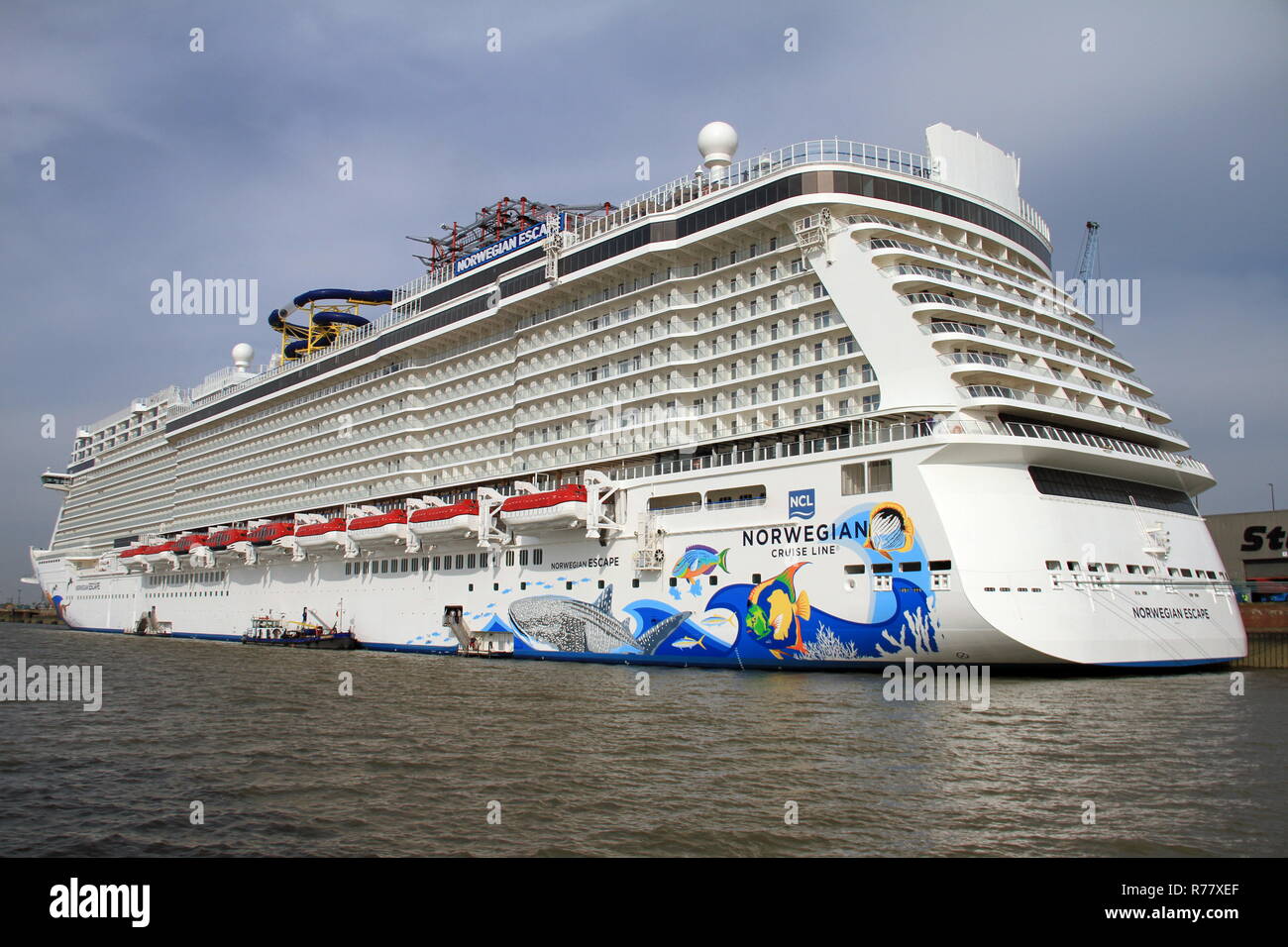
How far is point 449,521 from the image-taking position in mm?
41562

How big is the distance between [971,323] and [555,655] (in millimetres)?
20296

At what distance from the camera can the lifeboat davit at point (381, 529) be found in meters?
45.9

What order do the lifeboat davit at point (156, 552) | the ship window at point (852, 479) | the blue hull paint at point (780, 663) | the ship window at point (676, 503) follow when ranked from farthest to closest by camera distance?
the lifeboat davit at point (156, 552) < the ship window at point (676, 503) < the ship window at point (852, 479) < the blue hull paint at point (780, 663)

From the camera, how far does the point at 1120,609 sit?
2688 centimetres

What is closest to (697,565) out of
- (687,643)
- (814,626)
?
(687,643)

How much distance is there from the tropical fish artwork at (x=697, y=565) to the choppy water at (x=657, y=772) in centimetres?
638

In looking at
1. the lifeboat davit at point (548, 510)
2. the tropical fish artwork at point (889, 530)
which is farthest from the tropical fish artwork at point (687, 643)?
→ the tropical fish artwork at point (889, 530)

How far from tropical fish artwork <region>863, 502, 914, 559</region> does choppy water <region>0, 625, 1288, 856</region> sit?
4304 millimetres

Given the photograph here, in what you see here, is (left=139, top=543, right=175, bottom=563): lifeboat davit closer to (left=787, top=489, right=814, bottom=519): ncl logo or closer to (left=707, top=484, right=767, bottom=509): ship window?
(left=707, top=484, right=767, bottom=509): ship window

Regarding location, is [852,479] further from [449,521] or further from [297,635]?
[297,635]

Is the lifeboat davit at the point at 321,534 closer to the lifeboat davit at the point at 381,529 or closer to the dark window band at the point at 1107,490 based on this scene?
the lifeboat davit at the point at 381,529

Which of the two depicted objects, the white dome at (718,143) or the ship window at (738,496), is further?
the white dome at (718,143)
